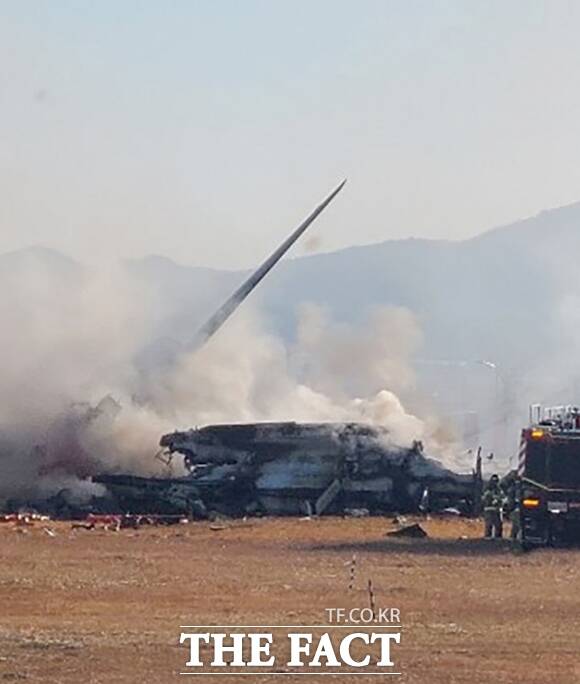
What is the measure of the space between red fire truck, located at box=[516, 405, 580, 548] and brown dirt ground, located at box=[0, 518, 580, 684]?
32.2 inches

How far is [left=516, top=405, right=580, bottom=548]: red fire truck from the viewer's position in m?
33.4

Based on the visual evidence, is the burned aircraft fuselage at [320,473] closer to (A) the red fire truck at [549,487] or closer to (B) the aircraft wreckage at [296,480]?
(B) the aircraft wreckage at [296,480]

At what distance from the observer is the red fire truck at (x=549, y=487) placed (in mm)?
33406

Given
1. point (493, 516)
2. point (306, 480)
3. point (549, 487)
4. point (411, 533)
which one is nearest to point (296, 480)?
point (306, 480)

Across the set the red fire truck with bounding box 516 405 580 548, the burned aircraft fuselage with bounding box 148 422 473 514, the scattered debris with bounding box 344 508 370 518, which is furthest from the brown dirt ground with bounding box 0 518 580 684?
the burned aircraft fuselage with bounding box 148 422 473 514

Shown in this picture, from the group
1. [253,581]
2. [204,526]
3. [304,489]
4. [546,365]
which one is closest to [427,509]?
[304,489]

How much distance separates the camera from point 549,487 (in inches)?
1321

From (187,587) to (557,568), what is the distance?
662 centimetres

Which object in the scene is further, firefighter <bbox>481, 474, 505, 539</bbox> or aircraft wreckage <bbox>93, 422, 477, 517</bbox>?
aircraft wreckage <bbox>93, 422, 477, 517</bbox>

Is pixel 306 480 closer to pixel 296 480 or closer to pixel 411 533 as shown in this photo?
pixel 296 480

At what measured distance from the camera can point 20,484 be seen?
5347 cm

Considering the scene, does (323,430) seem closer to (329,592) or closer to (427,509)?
(427,509)

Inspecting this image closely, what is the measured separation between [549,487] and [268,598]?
10523mm

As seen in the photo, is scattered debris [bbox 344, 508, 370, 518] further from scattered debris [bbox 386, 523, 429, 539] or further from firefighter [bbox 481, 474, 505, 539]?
firefighter [bbox 481, 474, 505, 539]
